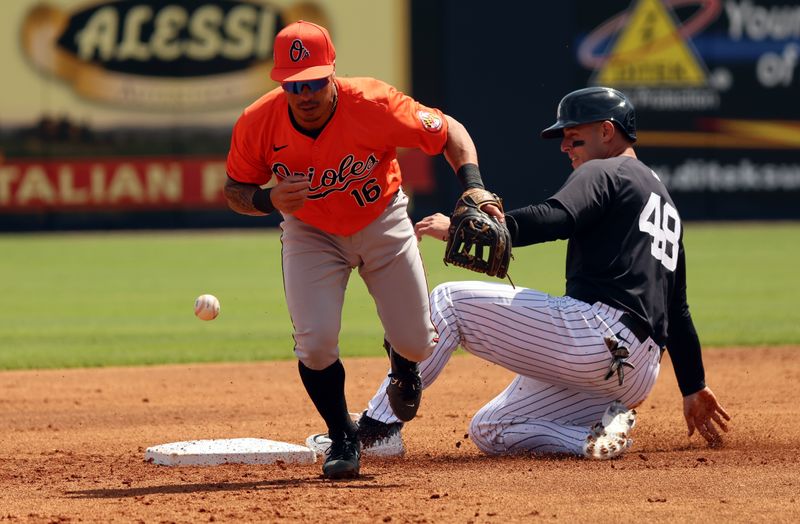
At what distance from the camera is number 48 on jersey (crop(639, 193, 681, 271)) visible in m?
4.46

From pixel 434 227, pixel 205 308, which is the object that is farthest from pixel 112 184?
pixel 434 227

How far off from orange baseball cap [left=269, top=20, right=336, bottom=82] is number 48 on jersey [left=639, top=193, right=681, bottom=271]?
4.01 ft

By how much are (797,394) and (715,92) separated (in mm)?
13954

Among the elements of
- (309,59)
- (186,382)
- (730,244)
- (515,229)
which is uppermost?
(309,59)

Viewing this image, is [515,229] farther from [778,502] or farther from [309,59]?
[778,502]

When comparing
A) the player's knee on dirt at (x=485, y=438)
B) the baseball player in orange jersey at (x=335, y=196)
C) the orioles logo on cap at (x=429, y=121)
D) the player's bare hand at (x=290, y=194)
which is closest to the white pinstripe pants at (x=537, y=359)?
the player's knee on dirt at (x=485, y=438)

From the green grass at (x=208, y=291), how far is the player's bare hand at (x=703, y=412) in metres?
3.56

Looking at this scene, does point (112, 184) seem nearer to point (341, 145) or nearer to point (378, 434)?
point (378, 434)

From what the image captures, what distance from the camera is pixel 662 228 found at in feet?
14.9

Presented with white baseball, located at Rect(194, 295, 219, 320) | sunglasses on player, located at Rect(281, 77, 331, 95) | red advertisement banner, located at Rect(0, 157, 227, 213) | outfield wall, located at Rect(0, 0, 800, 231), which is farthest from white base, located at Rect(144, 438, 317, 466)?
outfield wall, located at Rect(0, 0, 800, 231)

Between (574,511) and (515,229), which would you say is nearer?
(574,511)

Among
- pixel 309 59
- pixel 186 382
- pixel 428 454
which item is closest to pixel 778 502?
pixel 428 454

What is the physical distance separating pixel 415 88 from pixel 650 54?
12.0ft

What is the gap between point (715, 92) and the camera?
19.6m
